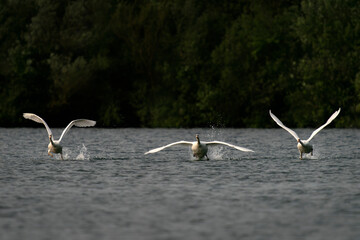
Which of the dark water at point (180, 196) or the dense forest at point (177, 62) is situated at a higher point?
the dense forest at point (177, 62)

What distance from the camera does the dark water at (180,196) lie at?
14.0 m

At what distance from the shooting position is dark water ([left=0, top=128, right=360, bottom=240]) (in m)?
14.0

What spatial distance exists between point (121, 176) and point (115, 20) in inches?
1805

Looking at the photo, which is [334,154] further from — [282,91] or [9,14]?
[9,14]

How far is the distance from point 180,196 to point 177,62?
1941 inches

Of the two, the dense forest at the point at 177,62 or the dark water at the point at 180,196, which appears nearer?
the dark water at the point at 180,196

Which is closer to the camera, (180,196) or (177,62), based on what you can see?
(180,196)

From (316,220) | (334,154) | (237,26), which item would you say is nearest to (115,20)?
(237,26)

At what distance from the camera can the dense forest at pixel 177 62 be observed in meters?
59.9

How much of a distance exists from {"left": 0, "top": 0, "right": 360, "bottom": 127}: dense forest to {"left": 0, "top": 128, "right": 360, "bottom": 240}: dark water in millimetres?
30140

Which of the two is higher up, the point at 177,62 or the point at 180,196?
the point at 177,62

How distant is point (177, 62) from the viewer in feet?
221

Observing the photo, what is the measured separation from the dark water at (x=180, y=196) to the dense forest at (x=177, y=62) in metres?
30.1

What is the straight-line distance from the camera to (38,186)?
67.3 ft
